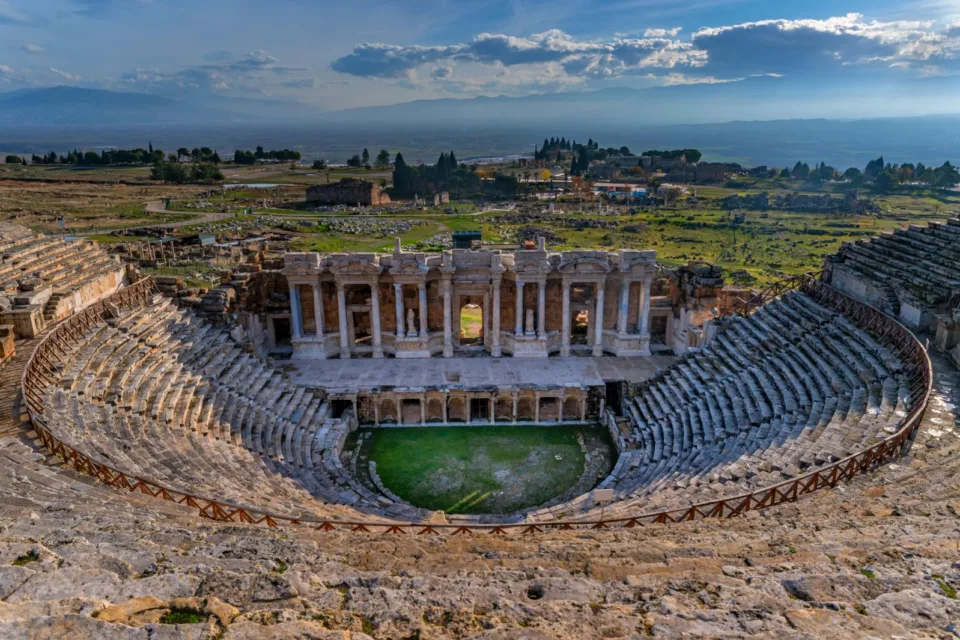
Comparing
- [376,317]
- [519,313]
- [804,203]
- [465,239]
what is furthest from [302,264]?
[804,203]

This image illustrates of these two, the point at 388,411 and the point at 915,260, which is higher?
the point at 915,260

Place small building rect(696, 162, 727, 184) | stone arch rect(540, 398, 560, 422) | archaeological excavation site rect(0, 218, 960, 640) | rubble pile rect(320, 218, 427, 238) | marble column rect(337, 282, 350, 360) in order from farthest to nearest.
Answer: small building rect(696, 162, 727, 184)
rubble pile rect(320, 218, 427, 238)
marble column rect(337, 282, 350, 360)
stone arch rect(540, 398, 560, 422)
archaeological excavation site rect(0, 218, 960, 640)

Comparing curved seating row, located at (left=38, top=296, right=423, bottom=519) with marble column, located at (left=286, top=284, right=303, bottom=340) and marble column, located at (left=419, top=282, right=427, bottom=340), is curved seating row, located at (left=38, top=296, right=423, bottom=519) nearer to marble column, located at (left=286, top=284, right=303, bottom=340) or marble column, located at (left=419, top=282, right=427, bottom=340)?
marble column, located at (left=286, top=284, right=303, bottom=340)

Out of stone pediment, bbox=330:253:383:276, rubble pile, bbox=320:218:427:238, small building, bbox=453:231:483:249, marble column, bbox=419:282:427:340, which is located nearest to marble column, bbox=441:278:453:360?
marble column, bbox=419:282:427:340

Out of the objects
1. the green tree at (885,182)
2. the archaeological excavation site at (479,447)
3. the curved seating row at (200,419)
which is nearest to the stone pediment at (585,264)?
the archaeological excavation site at (479,447)

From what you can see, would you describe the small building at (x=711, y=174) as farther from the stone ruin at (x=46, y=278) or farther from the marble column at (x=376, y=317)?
the stone ruin at (x=46, y=278)

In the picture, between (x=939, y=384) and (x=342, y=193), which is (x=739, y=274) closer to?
(x=939, y=384)

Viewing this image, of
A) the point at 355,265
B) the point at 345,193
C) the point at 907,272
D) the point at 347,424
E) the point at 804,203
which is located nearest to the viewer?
the point at 907,272

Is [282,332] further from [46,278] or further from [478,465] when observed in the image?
[478,465]
